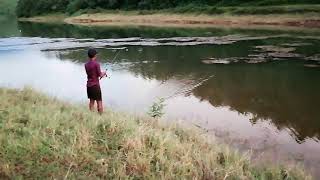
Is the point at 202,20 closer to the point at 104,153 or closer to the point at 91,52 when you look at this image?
the point at 91,52

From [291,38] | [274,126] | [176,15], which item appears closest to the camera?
[274,126]

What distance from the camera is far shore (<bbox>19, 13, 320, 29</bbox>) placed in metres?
46.6

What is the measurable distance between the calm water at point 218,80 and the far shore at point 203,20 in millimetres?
5397

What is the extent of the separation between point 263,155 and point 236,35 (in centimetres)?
3208

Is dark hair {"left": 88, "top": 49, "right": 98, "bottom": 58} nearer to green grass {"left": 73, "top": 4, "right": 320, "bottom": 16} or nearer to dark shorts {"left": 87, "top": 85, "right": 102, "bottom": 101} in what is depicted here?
dark shorts {"left": 87, "top": 85, "right": 102, "bottom": 101}

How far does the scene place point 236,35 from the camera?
139 feet

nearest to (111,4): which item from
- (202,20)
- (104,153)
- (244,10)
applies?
(202,20)

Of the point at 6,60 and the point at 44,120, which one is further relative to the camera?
the point at 6,60

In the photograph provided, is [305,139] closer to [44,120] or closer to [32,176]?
[44,120]

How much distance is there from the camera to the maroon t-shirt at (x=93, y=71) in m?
12.0

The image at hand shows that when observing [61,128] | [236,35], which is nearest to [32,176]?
[61,128]

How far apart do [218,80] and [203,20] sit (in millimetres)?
36947

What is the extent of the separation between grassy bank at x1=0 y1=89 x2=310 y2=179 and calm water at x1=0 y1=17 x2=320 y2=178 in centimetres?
176

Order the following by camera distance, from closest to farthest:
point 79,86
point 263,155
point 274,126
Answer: point 263,155
point 274,126
point 79,86
